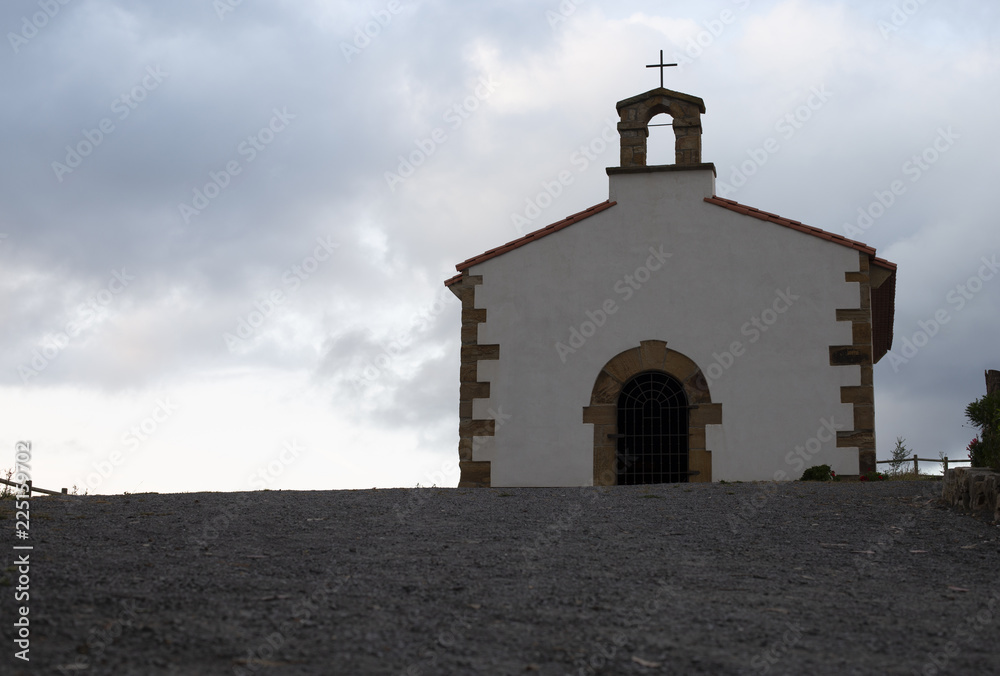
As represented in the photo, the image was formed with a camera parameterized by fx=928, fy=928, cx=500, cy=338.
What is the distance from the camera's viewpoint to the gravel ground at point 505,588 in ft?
15.6

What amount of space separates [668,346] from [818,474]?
9.86 feet

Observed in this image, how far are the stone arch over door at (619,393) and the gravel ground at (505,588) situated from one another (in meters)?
4.59

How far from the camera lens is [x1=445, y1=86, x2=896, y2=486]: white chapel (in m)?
14.4

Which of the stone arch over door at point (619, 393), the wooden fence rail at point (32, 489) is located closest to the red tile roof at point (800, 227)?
the stone arch over door at point (619, 393)

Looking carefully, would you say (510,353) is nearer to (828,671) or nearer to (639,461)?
(639,461)

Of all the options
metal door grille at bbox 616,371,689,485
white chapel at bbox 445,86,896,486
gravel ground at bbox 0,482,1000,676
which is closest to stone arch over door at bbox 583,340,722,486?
white chapel at bbox 445,86,896,486

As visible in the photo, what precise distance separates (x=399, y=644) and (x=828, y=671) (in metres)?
2.21

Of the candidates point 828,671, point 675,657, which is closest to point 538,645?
point 675,657

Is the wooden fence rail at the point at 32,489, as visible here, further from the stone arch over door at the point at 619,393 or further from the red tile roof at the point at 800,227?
the red tile roof at the point at 800,227

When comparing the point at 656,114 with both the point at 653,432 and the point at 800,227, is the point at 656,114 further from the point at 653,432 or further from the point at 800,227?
the point at 653,432

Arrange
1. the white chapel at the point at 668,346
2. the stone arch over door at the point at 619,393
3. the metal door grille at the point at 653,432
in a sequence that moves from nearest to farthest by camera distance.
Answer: the white chapel at the point at 668,346
the stone arch over door at the point at 619,393
the metal door grille at the point at 653,432

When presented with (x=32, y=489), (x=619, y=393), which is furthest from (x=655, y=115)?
(x=32, y=489)

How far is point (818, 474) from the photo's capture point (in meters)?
13.7

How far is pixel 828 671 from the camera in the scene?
15.5 feet
